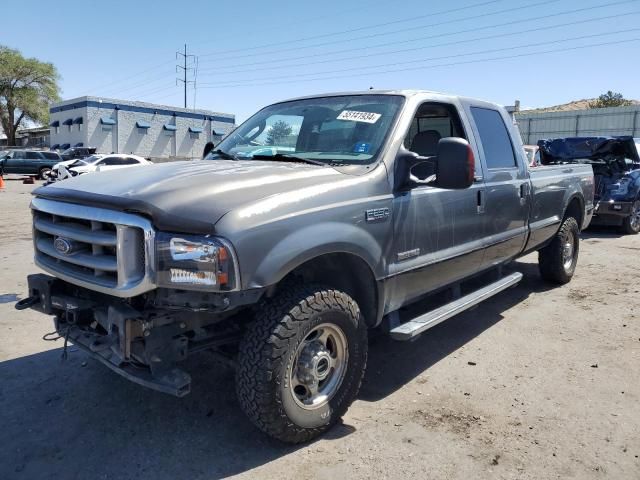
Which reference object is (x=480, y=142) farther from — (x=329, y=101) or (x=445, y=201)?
(x=329, y=101)

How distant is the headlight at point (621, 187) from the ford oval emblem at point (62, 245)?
10990mm

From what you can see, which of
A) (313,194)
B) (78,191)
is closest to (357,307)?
(313,194)

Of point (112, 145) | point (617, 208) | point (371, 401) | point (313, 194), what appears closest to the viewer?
point (313, 194)

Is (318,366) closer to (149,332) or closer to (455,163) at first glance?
(149,332)

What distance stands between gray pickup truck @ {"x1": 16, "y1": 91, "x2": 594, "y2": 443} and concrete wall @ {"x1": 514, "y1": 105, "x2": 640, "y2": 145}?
30.4 m

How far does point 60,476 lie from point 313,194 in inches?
78.0

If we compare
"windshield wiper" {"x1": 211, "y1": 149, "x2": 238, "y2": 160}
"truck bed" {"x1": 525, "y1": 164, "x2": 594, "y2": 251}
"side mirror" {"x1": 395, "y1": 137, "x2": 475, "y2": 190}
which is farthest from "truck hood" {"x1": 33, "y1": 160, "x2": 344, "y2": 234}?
"truck bed" {"x1": 525, "y1": 164, "x2": 594, "y2": 251}

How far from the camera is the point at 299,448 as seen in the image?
3.07m

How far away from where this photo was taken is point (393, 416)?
3.45 meters

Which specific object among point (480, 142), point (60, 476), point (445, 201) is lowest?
point (60, 476)

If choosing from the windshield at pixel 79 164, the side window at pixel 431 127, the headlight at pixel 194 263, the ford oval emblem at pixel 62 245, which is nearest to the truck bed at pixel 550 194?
the side window at pixel 431 127

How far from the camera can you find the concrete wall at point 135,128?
4291 centimetres

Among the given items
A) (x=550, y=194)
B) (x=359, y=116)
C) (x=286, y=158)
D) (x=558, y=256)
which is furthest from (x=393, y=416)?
(x=558, y=256)

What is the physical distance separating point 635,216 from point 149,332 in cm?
1153
